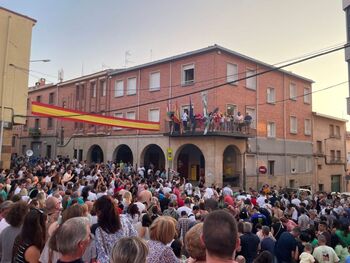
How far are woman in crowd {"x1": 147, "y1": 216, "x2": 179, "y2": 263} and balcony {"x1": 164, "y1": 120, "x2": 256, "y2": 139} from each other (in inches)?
691

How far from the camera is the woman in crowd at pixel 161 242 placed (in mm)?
3537

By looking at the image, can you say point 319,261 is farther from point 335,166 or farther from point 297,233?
point 335,166

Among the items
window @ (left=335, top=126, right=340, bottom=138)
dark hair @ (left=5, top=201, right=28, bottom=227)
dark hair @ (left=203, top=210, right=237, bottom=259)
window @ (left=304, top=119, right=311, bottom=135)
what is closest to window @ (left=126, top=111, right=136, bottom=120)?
window @ (left=304, top=119, right=311, bottom=135)

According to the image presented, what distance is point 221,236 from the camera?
228 centimetres

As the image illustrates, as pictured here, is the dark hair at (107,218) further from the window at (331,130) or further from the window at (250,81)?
the window at (331,130)

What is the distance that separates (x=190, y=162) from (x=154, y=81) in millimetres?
7251

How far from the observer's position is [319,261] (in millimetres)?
6227

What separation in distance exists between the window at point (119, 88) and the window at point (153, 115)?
391 cm

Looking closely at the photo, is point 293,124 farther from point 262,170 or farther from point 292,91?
point 262,170

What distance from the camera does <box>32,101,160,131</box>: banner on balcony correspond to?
55.2 ft

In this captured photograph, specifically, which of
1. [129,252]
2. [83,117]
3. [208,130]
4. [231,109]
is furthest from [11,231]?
[231,109]

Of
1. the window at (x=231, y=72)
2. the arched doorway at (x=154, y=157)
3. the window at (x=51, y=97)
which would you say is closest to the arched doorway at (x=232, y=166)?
the window at (x=231, y=72)

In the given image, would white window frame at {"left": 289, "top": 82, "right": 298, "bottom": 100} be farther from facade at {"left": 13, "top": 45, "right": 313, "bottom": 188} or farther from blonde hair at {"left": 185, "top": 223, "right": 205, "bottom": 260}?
blonde hair at {"left": 185, "top": 223, "right": 205, "bottom": 260}

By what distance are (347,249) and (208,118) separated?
14.7m
